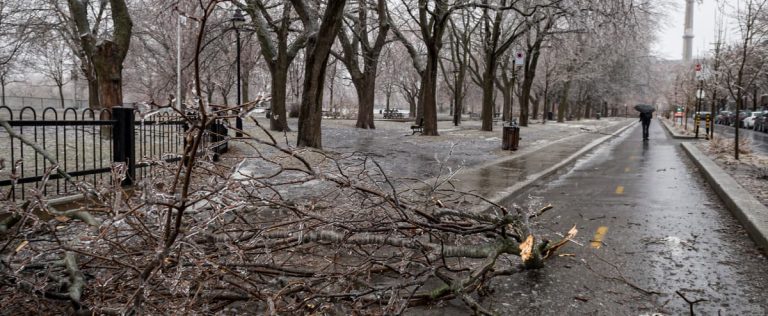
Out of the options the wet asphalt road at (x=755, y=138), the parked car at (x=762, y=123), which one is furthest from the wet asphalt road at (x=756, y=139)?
the parked car at (x=762, y=123)

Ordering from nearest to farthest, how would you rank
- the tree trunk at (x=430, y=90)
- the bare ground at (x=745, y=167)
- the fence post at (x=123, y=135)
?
the fence post at (x=123, y=135)
the bare ground at (x=745, y=167)
the tree trunk at (x=430, y=90)

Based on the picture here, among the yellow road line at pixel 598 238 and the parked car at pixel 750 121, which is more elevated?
the parked car at pixel 750 121

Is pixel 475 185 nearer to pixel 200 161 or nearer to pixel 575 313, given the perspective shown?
pixel 575 313

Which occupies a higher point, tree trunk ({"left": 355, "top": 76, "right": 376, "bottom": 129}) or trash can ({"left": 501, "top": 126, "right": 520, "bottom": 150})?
tree trunk ({"left": 355, "top": 76, "right": 376, "bottom": 129})

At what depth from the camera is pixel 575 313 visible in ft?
13.3

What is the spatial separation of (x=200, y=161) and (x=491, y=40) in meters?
27.4

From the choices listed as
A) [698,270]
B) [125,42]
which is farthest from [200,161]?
[125,42]

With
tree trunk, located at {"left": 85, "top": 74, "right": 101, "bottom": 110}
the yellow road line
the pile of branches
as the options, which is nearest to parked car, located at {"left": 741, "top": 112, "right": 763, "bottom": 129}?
the yellow road line

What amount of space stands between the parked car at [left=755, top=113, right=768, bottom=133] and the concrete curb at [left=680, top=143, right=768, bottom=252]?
107ft

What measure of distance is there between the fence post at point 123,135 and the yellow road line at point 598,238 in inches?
254

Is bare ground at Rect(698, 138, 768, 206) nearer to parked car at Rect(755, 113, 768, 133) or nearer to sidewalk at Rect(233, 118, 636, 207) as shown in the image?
sidewalk at Rect(233, 118, 636, 207)

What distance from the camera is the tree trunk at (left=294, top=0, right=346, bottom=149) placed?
13.6 meters

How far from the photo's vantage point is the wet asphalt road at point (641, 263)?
4230 mm

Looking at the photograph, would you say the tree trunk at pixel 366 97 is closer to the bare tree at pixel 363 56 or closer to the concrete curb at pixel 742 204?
the bare tree at pixel 363 56
